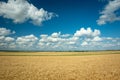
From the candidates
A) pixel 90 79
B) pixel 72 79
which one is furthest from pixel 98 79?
pixel 72 79

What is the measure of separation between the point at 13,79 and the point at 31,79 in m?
2.18

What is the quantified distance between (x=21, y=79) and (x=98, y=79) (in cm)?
936

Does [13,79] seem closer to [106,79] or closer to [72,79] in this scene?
[72,79]

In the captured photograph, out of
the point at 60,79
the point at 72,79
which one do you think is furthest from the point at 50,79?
the point at 72,79

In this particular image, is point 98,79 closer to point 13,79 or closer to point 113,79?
point 113,79

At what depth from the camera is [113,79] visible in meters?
18.8

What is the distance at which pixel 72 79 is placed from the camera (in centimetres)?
1952

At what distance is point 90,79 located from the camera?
752 inches

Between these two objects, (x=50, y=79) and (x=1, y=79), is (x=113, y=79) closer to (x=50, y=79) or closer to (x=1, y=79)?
(x=50, y=79)

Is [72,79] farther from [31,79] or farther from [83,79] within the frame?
[31,79]

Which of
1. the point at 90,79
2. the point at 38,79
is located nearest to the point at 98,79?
the point at 90,79

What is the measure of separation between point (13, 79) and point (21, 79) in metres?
0.97

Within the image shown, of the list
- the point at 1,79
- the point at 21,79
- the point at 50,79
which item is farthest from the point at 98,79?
the point at 1,79

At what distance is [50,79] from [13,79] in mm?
4513
